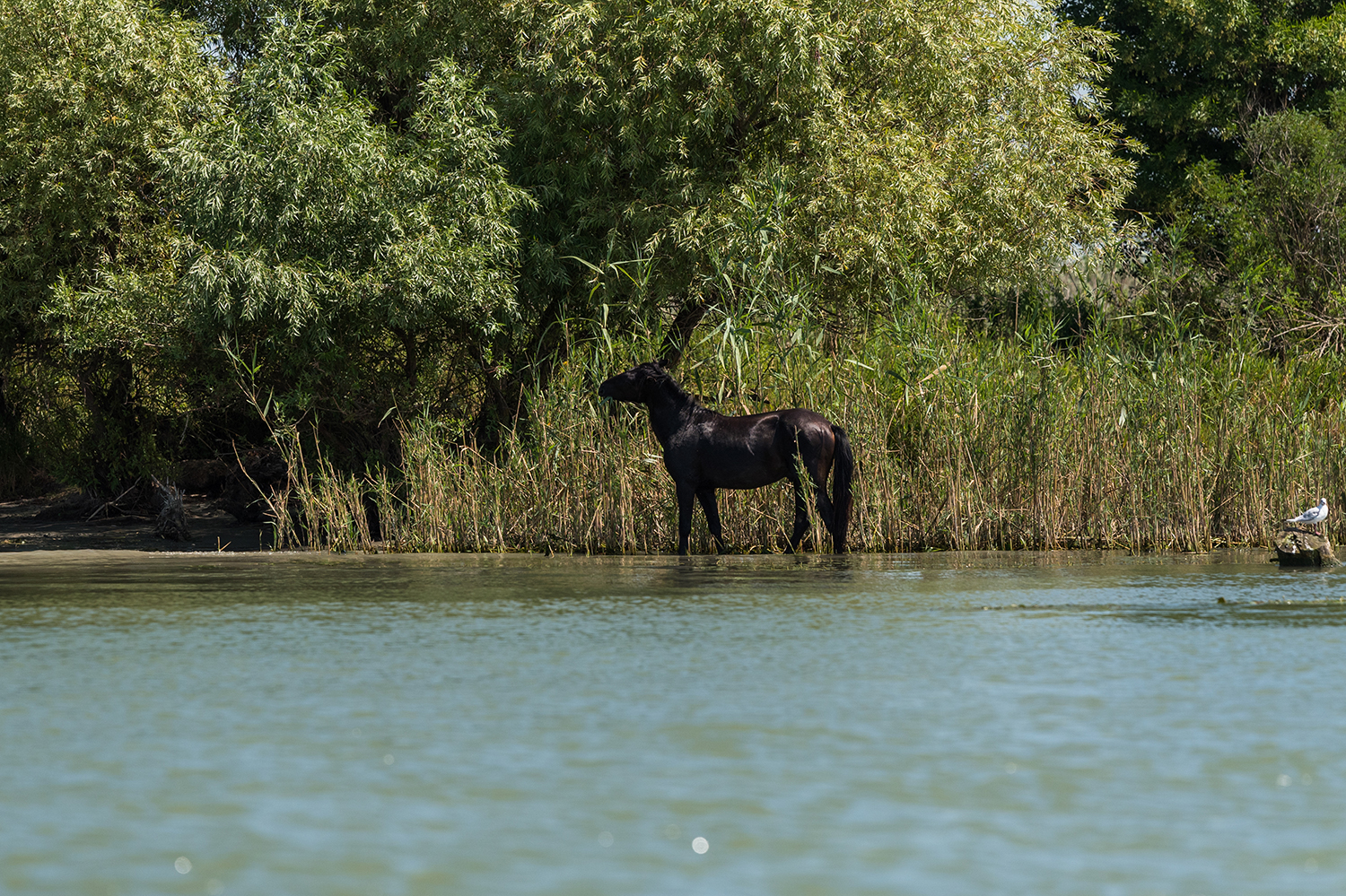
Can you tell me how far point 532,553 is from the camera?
15.0 meters

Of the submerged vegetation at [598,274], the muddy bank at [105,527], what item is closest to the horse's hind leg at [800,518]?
the submerged vegetation at [598,274]

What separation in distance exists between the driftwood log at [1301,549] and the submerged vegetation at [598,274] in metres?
2.93

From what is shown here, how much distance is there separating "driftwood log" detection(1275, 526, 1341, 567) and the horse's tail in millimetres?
3777

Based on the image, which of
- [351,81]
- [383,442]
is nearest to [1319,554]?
[383,442]

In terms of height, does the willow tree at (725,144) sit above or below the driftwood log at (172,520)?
above

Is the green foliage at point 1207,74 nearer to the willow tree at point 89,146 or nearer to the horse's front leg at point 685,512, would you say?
the willow tree at point 89,146

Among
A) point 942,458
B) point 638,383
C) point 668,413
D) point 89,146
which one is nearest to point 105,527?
point 89,146

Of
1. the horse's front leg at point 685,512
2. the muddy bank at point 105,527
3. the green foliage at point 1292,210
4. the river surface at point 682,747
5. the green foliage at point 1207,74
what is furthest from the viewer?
the green foliage at point 1207,74

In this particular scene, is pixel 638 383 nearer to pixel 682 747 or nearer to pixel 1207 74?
pixel 682 747

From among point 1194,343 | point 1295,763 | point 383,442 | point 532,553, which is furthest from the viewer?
point 383,442

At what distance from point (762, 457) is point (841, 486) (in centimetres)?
76

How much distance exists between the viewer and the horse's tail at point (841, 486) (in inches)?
544

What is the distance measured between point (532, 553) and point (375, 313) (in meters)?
5.33

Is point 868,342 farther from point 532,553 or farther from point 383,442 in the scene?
point 383,442
